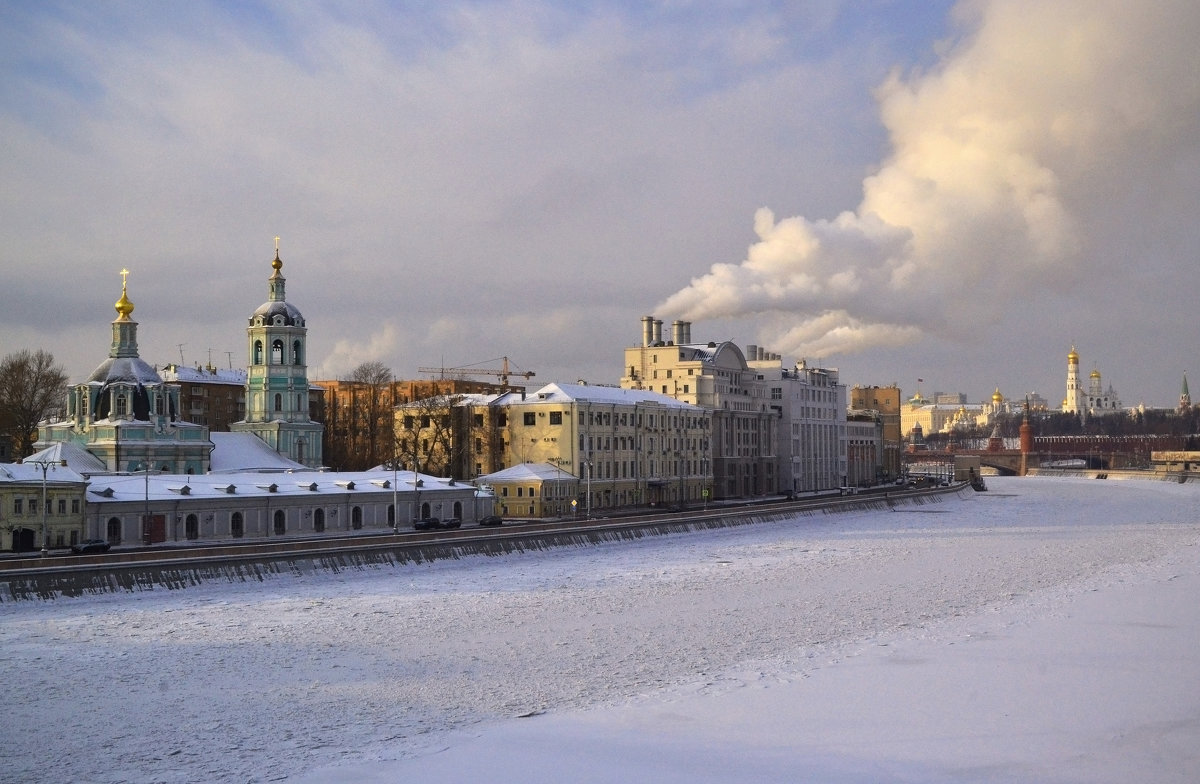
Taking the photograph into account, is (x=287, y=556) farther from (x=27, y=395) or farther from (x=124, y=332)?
(x=27, y=395)

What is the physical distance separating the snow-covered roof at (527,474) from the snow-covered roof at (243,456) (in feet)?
44.3

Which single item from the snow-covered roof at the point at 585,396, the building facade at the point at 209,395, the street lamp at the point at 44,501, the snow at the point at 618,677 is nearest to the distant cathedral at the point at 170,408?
the street lamp at the point at 44,501

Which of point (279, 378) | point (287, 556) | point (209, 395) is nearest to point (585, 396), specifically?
point (279, 378)

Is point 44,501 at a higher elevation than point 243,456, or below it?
below

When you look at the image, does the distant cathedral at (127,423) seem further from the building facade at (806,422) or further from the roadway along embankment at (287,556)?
the building facade at (806,422)

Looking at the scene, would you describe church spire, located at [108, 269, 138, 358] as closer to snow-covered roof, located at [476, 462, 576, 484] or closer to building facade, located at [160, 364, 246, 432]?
snow-covered roof, located at [476, 462, 576, 484]

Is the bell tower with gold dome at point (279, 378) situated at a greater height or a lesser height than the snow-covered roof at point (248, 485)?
greater

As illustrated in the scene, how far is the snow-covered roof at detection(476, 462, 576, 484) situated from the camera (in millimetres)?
89438

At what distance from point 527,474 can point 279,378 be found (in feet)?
59.1

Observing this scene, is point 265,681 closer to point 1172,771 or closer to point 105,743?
point 105,743

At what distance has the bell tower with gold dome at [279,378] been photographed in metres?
85.6

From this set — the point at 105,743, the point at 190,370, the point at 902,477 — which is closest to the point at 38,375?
the point at 190,370

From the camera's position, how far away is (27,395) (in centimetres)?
10362

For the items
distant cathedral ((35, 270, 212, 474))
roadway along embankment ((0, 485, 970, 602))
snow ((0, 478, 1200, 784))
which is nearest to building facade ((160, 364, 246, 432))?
distant cathedral ((35, 270, 212, 474))
